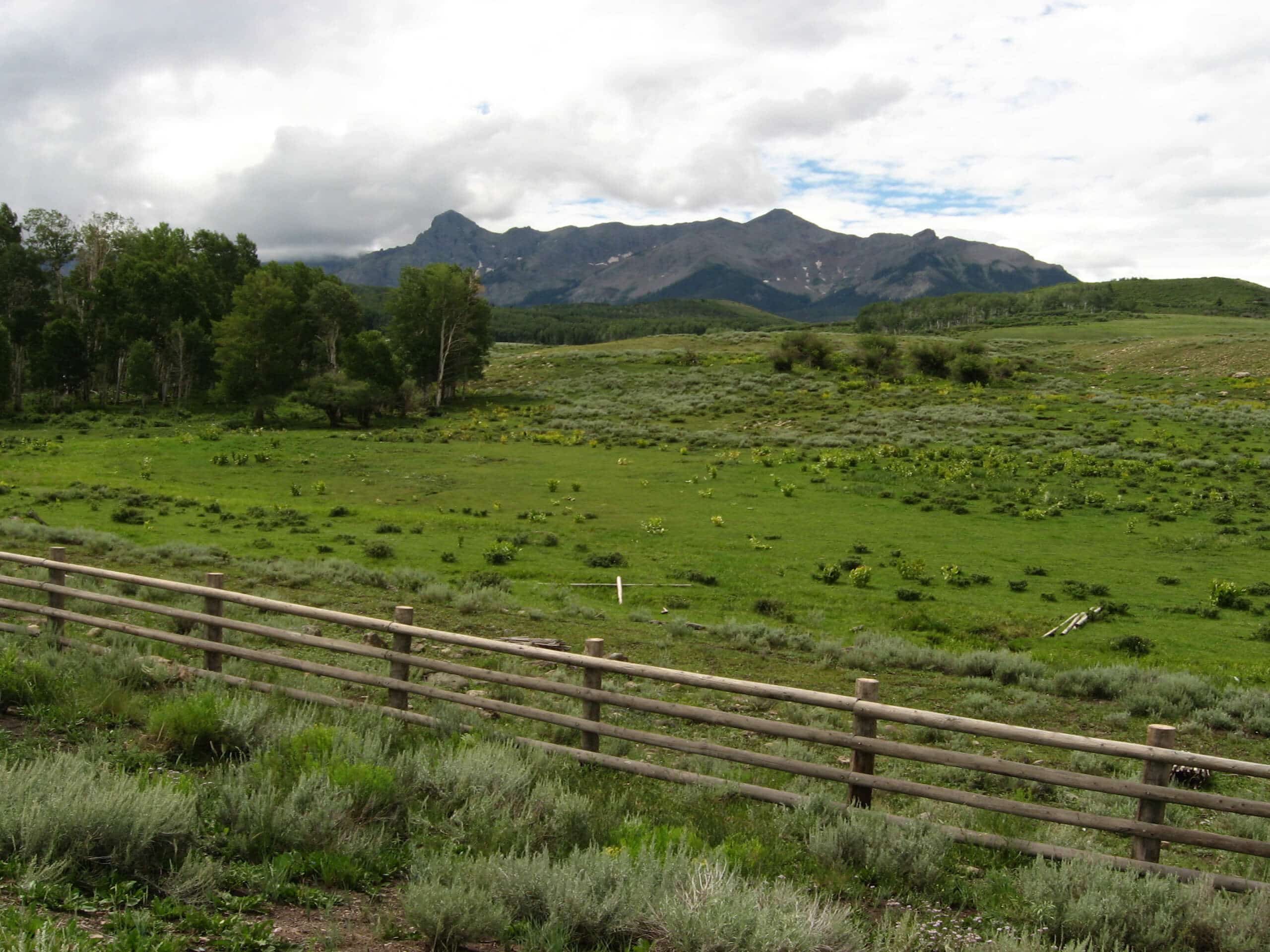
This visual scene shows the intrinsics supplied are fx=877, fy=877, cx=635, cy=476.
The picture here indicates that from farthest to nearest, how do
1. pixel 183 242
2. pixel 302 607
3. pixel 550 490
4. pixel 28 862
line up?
pixel 183 242, pixel 550 490, pixel 302 607, pixel 28 862

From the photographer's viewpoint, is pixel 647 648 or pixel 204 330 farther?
pixel 204 330

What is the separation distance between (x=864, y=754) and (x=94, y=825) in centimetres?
610

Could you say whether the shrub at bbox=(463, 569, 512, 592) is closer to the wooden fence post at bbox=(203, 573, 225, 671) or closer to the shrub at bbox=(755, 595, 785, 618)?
the shrub at bbox=(755, 595, 785, 618)

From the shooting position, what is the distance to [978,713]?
49.2 ft

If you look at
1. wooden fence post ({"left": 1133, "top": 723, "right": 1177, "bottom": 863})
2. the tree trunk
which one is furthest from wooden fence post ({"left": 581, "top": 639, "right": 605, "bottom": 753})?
the tree trunk

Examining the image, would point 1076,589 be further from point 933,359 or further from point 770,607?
point 933,359

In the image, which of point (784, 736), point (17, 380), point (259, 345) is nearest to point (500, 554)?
point (784, 736)

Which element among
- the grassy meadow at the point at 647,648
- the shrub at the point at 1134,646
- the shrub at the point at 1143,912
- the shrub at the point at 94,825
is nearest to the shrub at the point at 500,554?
the grassy meadow at the point at 647,648

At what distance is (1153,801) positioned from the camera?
23.0 ft

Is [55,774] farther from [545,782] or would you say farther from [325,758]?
[545,782]

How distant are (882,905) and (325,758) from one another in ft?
15.2

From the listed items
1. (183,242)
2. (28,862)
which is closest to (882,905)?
(28,862)

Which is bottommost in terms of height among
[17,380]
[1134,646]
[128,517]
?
[1134,646]

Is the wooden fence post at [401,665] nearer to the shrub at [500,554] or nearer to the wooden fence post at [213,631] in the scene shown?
the wooden fence post at [213,631]
